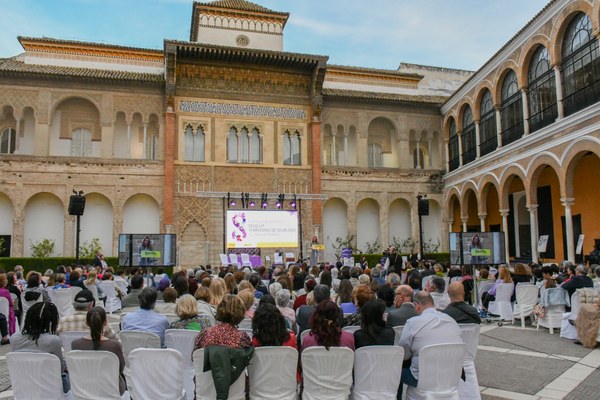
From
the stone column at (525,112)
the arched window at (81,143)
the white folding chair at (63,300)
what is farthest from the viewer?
the arched window at (81,143)

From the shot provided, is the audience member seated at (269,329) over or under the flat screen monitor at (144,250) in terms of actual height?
under

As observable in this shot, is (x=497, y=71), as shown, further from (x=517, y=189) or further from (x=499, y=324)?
(x=499, y=324)

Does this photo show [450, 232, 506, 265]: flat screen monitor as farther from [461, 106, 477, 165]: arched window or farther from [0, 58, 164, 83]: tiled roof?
[0, 58, 164, 83]: tiled roof

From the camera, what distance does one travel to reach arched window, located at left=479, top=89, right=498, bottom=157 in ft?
71.0

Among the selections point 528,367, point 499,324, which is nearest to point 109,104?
point 499,324

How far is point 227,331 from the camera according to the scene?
158 inches

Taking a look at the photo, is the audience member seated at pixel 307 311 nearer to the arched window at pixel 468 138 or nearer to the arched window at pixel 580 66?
the arched window at pixel 580 66

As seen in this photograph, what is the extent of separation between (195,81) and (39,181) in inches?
318

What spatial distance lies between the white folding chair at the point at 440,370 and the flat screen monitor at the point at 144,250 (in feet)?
31.8

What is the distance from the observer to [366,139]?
84.0 feet

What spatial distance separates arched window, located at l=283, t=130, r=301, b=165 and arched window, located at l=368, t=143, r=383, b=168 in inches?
176

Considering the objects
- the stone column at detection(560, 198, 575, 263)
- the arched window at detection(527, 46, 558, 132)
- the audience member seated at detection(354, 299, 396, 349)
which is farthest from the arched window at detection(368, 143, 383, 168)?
the audience member seated at detection(354, 299, 396, 349)

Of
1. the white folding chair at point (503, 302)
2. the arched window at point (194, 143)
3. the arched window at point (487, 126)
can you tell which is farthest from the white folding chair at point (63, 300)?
the arched window at point (487, 126)

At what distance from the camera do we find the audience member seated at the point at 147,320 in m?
5.14
